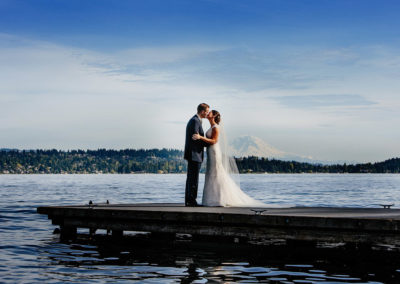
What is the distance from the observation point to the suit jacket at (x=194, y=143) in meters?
16.0

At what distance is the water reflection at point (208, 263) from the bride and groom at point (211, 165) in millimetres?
1378

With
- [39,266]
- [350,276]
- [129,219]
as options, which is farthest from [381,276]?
[39,266]

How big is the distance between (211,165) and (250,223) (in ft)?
10.7

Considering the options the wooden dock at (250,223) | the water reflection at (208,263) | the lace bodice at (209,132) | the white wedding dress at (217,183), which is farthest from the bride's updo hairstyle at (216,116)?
the water reflection at (208,263)

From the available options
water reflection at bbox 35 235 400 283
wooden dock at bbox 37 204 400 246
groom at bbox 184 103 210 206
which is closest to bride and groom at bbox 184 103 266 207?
groom at bbox 184 103 210 206

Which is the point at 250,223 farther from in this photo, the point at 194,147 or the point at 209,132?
the point at 209,132

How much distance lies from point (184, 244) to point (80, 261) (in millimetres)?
3423

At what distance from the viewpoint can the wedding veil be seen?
16.9 metres

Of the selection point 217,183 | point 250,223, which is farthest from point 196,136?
point 250,223

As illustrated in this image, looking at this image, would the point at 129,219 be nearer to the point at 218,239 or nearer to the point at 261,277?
the point at 218,239

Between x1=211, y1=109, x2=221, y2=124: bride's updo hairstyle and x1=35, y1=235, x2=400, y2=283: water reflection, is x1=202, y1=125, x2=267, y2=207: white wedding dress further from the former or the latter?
x1=35, y1=235, x2=400, y2=283: water reflection

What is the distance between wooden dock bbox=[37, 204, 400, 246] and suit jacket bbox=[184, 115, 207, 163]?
151 cm

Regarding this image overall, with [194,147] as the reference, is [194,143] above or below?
above

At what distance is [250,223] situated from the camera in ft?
45.9
